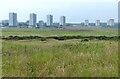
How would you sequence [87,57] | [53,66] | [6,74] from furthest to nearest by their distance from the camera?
[87,57]
[53,66]
[6,74]

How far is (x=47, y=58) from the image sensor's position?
7.06 meters

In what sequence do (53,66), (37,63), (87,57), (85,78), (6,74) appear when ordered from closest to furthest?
(85,78)
(6,74)
(53,66)
(37,63)
(87,57)

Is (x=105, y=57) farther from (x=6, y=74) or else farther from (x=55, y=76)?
(x=6, y=74)

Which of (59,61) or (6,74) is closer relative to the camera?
(6,74)

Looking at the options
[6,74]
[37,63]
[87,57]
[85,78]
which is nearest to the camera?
[85,78]

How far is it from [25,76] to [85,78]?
1.51m

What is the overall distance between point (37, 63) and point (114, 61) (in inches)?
102

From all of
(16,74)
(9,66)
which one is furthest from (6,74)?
(9,66)

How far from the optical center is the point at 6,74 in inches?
198

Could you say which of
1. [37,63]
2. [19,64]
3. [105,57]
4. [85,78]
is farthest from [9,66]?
[105,57]

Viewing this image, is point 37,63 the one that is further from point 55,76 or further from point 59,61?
point 55,76

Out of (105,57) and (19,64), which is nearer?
(19,64)

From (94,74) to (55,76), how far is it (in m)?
1.00

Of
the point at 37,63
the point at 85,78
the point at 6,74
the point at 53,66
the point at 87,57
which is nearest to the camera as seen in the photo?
the point at 85,78
